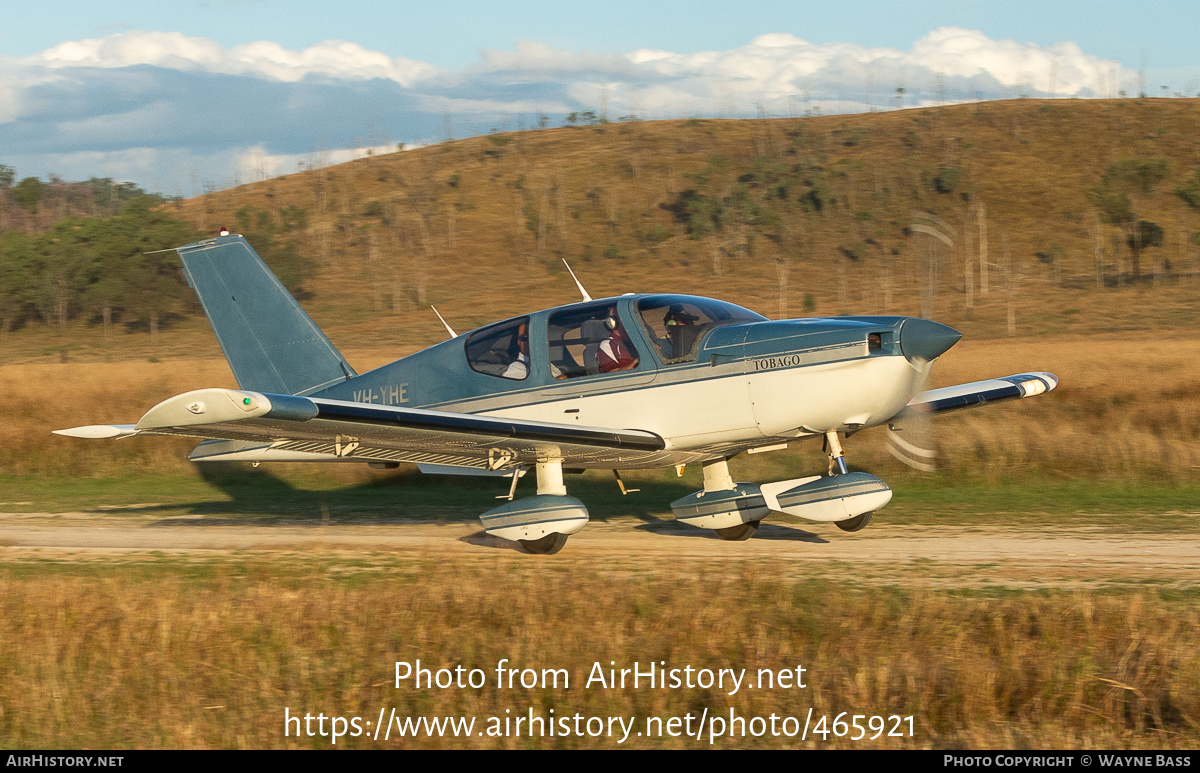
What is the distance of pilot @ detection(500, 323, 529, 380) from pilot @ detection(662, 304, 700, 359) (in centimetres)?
136

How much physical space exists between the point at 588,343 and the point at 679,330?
868 millimetres

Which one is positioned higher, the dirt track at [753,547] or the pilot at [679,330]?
the pilot at [679,330]

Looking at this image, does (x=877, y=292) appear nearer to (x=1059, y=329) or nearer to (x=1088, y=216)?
(x=1059, y=329)

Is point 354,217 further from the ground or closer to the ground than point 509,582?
further from the ground

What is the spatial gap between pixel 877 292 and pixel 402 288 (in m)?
26.7

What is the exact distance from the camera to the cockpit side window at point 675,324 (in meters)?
9.64

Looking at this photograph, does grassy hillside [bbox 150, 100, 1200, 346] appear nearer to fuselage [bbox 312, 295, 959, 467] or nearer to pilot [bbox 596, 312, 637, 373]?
fuselage [bbox 312, 295, 959, 467]

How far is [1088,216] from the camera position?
7250 centimetres

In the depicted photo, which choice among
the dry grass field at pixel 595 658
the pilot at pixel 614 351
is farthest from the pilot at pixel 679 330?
the dry grass field at pixel 595 658

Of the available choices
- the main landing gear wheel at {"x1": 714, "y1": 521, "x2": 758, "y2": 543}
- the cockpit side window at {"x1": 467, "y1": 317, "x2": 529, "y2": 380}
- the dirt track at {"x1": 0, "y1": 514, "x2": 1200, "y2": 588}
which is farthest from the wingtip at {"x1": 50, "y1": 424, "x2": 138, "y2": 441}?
the main landing gear wheel at {"x1": 714, "y1": 521, "x2": 758, "y2": 543}

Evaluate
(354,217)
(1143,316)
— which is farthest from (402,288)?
(1143,316)

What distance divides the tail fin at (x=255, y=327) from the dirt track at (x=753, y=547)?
1.70 m

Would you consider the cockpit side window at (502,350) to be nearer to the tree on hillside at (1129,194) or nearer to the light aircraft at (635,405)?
the light aircraft at (635,405)

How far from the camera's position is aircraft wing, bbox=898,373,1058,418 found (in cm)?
1084
